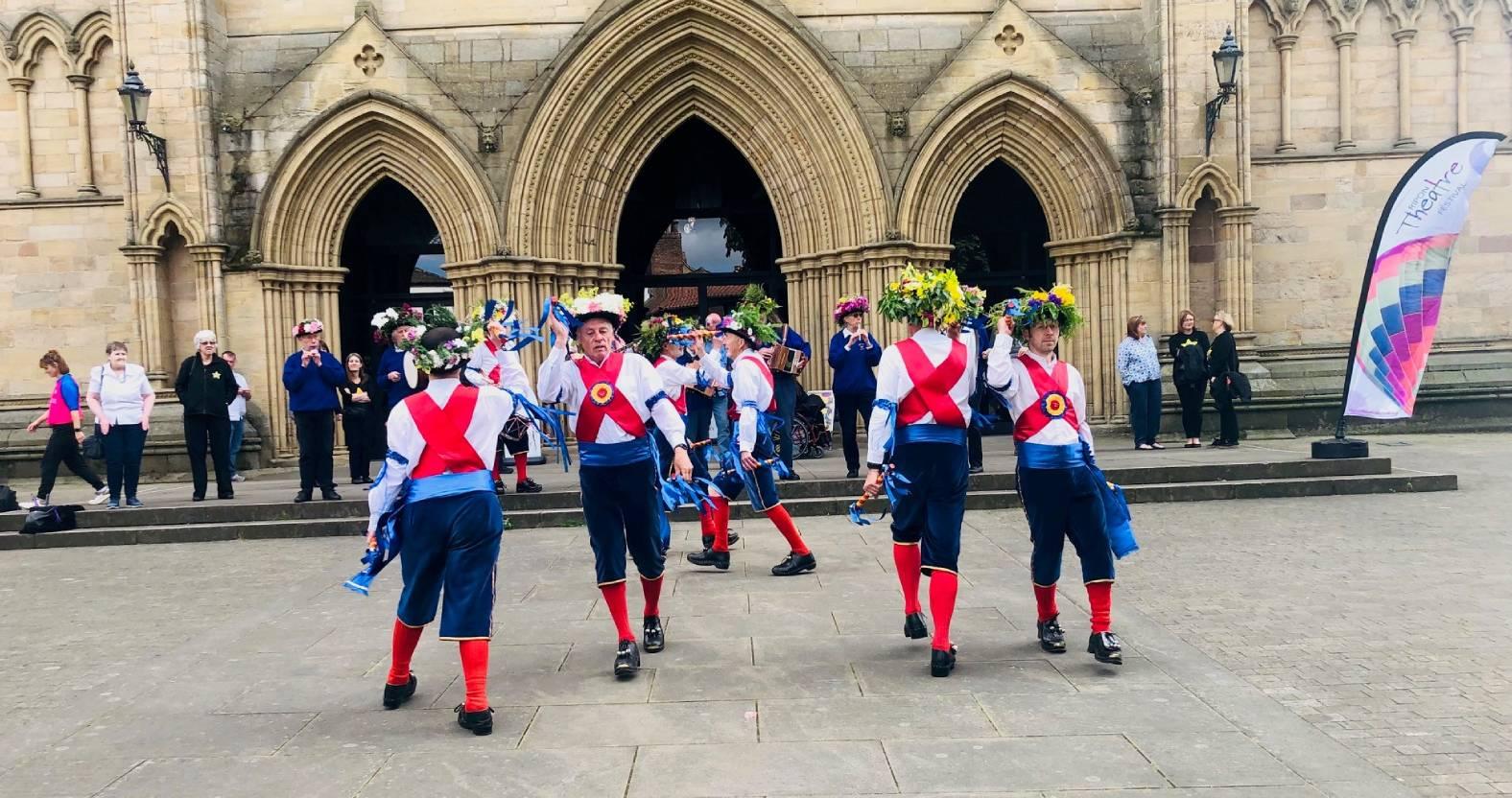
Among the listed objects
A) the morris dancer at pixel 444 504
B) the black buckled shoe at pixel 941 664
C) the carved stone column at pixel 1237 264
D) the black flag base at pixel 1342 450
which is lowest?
the black buckled shoe at pixel 941 664

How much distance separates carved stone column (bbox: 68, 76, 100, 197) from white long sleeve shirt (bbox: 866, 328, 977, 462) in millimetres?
13748

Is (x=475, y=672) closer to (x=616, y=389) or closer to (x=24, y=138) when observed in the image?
(x=616, y=389)

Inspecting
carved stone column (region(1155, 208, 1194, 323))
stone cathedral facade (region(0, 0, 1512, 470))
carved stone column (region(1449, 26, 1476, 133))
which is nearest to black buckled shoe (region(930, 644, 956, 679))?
stone cathedral facade (region(0, 0, 1512, 470))

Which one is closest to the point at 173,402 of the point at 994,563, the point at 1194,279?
the point at 994,563

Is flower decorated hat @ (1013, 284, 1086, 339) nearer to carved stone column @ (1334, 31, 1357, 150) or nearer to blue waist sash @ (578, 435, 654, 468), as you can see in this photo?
blue waist sash @ (578, 435, 654, 468)

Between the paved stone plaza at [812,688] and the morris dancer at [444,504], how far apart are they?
41cm

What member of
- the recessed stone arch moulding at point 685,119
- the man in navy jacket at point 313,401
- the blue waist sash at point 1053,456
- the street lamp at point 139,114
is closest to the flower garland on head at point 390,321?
the blue waist sash at point 1053,456

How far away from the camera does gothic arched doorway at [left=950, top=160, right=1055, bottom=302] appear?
15.7 metres

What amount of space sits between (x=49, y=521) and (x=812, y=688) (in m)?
8.71

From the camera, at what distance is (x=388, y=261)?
1570cm

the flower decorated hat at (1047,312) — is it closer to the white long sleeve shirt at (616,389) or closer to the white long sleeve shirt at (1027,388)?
the white long sleeve shirt at (1027,388)

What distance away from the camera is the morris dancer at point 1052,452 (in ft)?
16.7

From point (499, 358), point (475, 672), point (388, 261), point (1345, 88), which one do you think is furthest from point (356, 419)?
point (1345, 88)

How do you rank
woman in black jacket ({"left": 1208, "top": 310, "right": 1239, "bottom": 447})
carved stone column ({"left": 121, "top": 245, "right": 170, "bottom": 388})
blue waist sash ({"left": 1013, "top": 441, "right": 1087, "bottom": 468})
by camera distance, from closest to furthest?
blue waist sash ({"left": 1013, "top": 441, "right": 1087, "bottom": 468})
woman in black jacket ({"left": 1208, "top": 310, "right": 1239, "bottom": 447})
carved stone column ({"left": 121, "top": 245, "right": 170, "bottom": 388})
